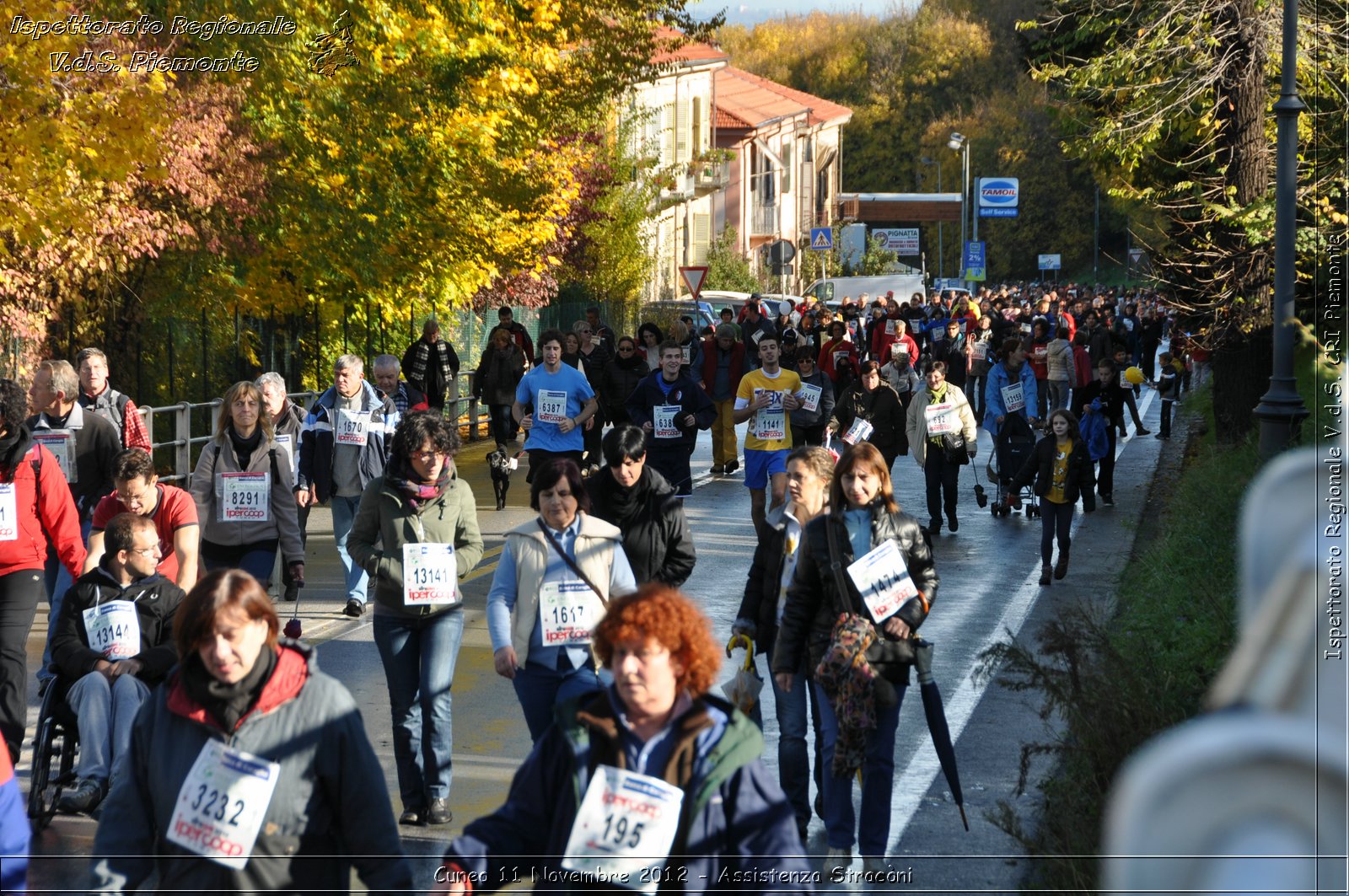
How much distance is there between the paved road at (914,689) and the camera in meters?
6.99

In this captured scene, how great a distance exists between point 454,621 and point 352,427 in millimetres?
4819

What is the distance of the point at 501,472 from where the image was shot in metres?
17.4

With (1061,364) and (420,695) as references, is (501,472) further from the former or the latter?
(420,695)

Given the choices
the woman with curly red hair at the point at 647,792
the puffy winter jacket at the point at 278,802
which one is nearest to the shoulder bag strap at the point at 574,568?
the puffy winter jacket at the point at 278,802

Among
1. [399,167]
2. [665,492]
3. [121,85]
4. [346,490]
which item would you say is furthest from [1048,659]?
[399,167]

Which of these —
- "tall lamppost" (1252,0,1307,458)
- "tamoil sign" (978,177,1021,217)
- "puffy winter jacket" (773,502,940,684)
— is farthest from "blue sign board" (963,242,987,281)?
"puffy winter jacket" (773,502,940,684)

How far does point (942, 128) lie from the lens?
102250 mm

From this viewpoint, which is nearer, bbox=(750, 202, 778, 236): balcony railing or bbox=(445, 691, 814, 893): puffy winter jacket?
bbox=(445, 691, 814, 893): puffy winter jacket

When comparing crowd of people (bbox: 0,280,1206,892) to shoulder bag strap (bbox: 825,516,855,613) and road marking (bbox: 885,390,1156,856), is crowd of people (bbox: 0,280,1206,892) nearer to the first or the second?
shoulder bag strap (bbox: 825,516,855,613)

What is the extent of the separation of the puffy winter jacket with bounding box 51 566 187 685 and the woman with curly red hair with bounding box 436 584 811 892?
140 inches

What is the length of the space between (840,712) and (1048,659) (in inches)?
159

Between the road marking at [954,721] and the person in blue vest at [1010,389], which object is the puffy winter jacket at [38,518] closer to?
the road marking at [954,721]

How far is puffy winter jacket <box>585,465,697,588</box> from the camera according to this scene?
7820 mm

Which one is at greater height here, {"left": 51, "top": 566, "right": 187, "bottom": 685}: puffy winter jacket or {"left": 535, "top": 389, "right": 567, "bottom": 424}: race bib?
{"left": 535, "top": 389, "right": 567, "bottom": 424}: race bib
